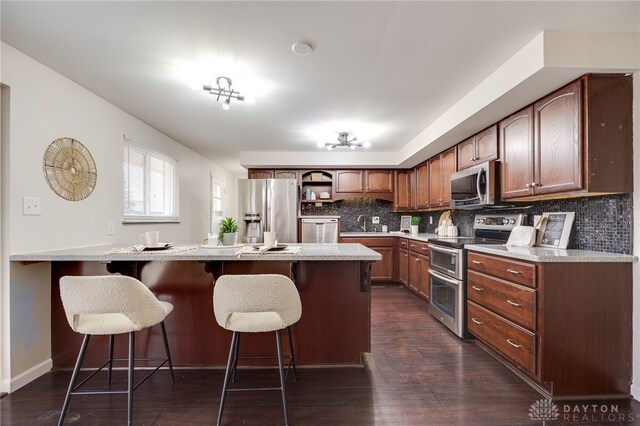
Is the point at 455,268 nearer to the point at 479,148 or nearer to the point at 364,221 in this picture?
the point at 479,148

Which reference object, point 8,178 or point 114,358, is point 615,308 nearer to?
point 114,358

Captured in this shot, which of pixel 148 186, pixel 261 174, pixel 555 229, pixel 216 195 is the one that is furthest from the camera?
pixel 216 195

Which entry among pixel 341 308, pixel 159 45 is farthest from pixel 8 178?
pixel 341 308

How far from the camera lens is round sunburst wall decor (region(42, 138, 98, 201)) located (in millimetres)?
2246

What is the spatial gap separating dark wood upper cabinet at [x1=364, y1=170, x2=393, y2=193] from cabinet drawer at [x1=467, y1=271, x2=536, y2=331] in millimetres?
2825

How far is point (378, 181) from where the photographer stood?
535cm

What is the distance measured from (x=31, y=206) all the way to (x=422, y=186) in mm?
4523

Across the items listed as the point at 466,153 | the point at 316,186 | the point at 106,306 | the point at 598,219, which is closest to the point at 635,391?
the point at 598,219

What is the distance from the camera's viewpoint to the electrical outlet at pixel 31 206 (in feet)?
6.73

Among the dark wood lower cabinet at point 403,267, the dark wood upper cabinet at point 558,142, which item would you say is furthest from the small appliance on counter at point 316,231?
the dark wood upper cabinet at point 558,142

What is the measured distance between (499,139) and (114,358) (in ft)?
12.2

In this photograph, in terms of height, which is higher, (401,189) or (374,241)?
(401,189)

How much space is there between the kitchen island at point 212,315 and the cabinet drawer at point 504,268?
1006 mm

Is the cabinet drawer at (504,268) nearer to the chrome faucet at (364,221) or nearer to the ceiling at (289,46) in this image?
the ceiling at (289,46)
